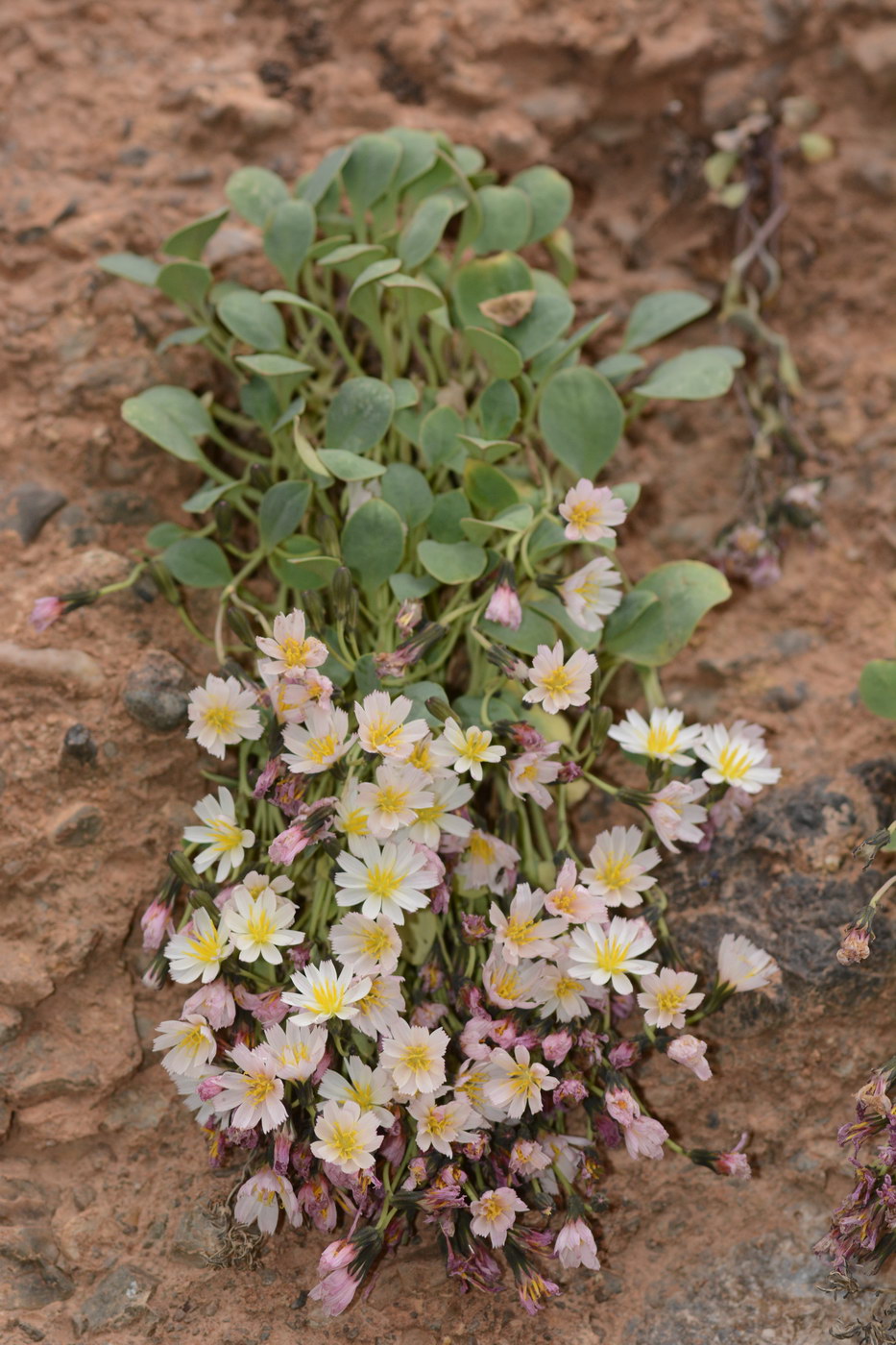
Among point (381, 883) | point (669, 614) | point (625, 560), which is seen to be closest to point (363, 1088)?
point (381, 883)

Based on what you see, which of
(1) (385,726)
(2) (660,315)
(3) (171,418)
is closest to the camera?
(1) (385,726)

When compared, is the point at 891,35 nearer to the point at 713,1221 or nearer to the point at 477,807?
the point at 477,807

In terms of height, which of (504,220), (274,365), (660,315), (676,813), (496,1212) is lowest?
(496,1212)

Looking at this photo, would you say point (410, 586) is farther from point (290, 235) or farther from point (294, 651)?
point (290, 235)

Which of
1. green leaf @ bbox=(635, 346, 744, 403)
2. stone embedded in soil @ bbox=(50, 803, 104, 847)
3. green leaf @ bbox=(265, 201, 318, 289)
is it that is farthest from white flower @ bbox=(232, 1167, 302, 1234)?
green leaf @ bbox=(265, 201, 318, 289)

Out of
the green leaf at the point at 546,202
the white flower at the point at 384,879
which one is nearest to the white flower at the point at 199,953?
the white flower at the point at 384,879

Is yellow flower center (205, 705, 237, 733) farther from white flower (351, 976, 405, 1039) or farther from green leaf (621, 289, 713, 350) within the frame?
green leaf (621, 289, 713, 350)

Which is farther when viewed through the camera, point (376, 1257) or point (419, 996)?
point (419, 996)

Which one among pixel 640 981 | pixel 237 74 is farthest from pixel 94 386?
pixel 640 981
